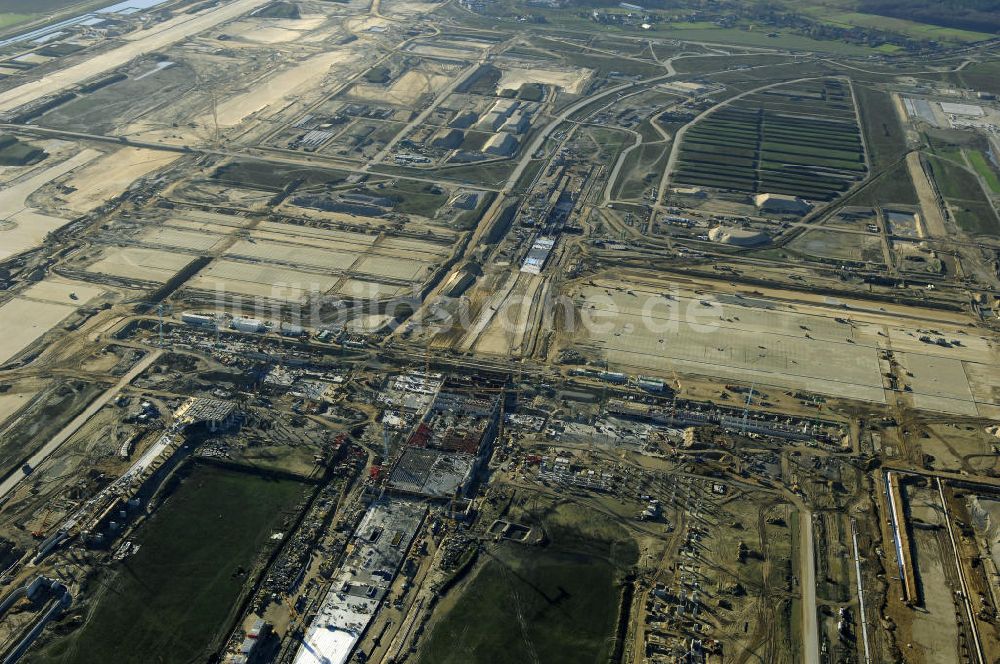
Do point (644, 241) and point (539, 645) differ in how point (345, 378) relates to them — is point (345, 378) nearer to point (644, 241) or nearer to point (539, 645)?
point (539, 645)

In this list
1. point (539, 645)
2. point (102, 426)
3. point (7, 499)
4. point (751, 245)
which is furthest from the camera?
point (751, 245)

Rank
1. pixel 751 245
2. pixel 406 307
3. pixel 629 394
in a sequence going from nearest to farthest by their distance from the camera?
1. pixel 629 394
2. pixel 406 307
3. pixel 751 245

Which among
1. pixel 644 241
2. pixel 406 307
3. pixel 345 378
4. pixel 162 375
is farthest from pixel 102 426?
pixel 644 241

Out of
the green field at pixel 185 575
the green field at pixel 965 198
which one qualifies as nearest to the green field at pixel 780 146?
the green field at pixel 965 198

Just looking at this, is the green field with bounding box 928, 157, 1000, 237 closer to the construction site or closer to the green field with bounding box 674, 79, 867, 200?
the construction site

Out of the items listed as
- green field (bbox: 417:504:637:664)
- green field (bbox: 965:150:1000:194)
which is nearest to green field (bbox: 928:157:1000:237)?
green field (bbox: 965:150:1000:194)

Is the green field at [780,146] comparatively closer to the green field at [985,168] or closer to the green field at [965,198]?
the green field at [965,198]
